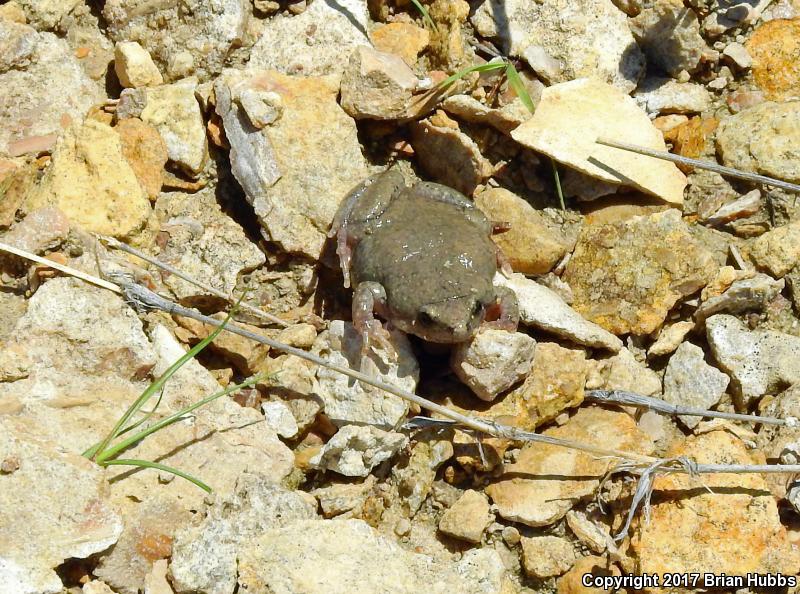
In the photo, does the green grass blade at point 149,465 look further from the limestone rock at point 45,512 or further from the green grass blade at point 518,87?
the green grass blade at point 518,87

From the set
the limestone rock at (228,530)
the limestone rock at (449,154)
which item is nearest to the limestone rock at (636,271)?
the limestone rock at (449,154)

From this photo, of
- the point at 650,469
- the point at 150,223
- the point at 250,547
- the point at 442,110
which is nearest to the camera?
the point at 250,547

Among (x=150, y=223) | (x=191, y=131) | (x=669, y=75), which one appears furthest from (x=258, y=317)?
(x=669, y=75)

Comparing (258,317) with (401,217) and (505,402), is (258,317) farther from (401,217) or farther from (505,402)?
(505,402)

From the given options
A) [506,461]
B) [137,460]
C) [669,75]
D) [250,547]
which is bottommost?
[506,461]

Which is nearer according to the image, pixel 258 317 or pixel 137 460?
pixel 137 460

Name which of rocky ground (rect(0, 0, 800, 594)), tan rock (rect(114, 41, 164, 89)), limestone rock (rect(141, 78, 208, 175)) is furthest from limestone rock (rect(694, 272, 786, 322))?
tan rock (rect(114, 41, 164, 89))
